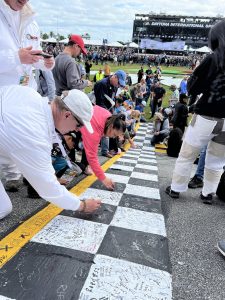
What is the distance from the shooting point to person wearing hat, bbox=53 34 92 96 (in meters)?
4.34

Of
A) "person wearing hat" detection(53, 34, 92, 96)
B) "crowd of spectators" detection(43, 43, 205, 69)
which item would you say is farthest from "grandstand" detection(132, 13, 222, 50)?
"person wearing hat" detection(53, 34, 92, 96)

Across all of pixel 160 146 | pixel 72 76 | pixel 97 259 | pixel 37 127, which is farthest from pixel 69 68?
pixel 160 146

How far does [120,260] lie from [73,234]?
0.43 meters

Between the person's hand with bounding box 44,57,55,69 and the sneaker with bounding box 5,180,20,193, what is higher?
the person's hand with bounding box 44,57,55,69

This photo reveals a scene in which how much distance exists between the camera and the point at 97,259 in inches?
77.8

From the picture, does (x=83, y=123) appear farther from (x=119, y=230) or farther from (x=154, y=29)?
(x=154, y=29)

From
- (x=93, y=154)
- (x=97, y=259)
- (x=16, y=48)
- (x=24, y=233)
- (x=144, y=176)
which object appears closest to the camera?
(x=97, y=259)

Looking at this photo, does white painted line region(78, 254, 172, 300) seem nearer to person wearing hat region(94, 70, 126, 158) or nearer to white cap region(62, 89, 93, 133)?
white cap region(62, 89, 93, 133)

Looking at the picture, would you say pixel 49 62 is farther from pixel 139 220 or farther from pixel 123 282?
pixel 123 282

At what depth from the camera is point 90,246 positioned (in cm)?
210

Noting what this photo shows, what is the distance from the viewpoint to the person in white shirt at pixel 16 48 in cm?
263

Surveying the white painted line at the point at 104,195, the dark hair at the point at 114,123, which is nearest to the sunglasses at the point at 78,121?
the white painted line at the point at 104,195

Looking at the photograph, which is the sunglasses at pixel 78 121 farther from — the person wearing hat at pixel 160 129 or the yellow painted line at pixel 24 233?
the person wearing hat at pixel 160 129

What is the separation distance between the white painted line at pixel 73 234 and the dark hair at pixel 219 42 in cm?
196
